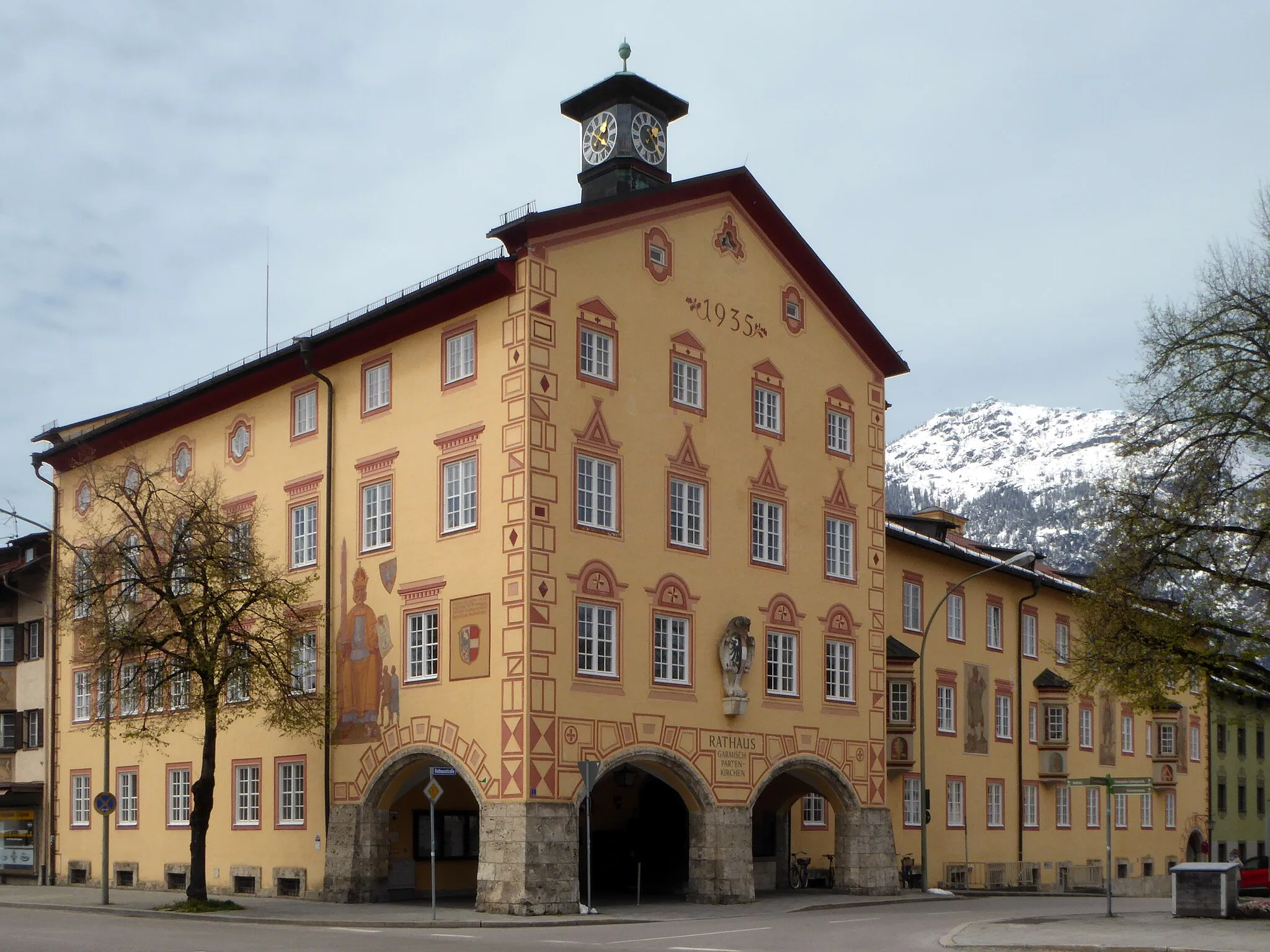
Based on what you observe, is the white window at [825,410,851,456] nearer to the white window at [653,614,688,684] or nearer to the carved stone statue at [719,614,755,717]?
the carved stone statue at [719,614,755,717]

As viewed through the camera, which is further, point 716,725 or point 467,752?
point 716,725

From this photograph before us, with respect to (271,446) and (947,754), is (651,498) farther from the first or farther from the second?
(947,754)

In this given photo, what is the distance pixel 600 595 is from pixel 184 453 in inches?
681

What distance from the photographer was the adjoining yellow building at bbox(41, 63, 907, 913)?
3472 cm

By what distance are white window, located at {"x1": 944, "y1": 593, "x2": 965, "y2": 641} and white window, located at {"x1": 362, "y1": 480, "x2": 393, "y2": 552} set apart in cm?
2221

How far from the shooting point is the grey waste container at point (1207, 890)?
29.8 metres

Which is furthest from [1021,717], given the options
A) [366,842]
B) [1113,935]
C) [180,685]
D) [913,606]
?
[180,685]

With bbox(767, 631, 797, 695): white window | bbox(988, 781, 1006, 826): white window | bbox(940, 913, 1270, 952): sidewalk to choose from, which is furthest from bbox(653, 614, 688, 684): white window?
bbox(988, 781, 1006, 826): white window

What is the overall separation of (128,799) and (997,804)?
29010mm

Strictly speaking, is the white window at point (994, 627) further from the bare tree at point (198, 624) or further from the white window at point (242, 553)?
the white window at point (242, 553)

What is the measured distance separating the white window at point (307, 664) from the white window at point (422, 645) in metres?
3.55

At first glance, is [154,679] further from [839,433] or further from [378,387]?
[839,433]

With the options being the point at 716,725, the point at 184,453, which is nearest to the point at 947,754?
the point at 716,725

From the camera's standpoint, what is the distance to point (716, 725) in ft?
125
